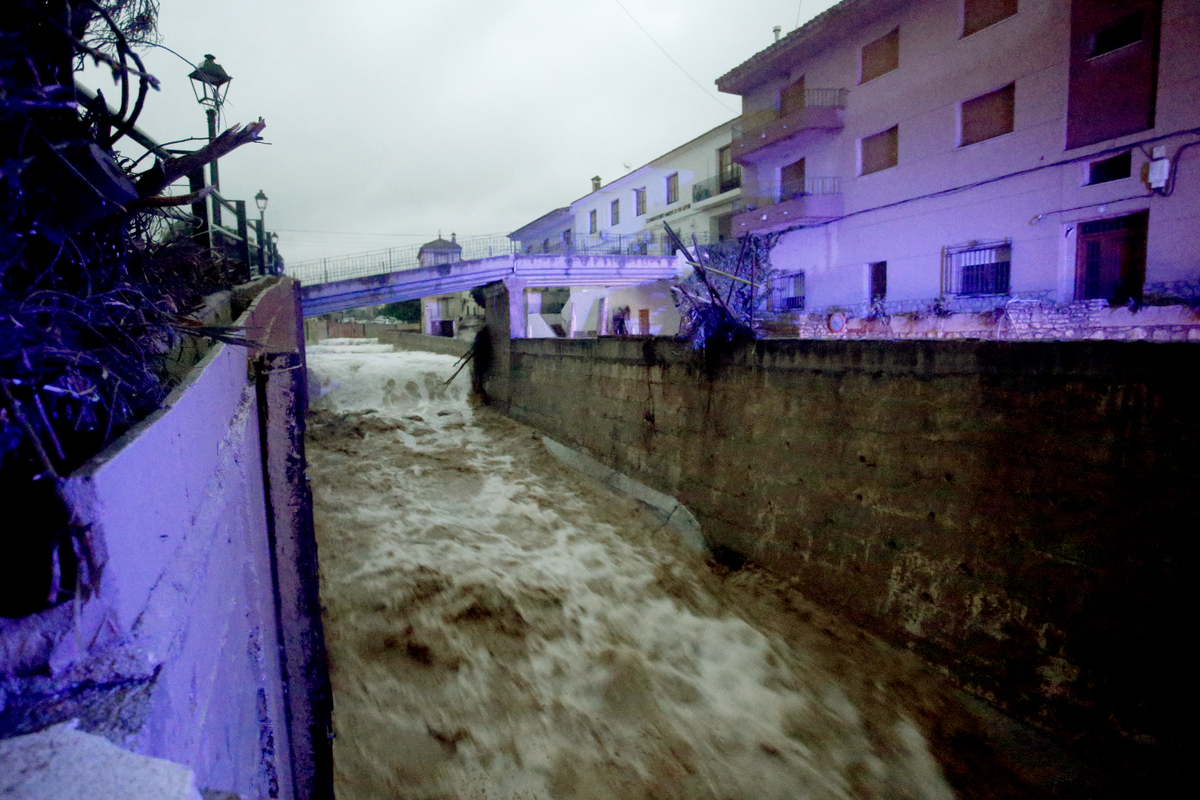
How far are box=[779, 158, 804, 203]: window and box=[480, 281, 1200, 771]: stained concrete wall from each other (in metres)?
11.3

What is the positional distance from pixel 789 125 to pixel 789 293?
14.2ft

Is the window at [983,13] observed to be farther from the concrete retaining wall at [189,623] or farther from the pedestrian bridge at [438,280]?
the concrete retaining wall at [189,623]

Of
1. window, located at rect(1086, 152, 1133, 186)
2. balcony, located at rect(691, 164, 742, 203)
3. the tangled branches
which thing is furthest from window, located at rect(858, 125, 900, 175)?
the tangled branches

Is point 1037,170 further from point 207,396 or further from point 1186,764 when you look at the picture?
point 207,396

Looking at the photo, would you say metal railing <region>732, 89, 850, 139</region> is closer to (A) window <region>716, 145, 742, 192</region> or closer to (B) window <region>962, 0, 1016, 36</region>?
(A) window <region>716, 145, 742, 192</region>

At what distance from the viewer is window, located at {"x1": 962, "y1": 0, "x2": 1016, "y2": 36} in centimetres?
1129

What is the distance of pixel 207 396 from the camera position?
2.18 metres

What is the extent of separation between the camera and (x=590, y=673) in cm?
481

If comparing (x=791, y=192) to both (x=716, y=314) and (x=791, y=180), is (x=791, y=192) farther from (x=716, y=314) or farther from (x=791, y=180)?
(x=716, y=314)

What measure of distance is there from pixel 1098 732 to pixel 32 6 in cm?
578

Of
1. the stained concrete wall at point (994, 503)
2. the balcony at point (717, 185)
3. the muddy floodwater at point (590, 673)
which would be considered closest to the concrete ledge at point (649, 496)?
the muddy floodwater at point (590, 673)

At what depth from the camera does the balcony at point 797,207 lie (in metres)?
14.7

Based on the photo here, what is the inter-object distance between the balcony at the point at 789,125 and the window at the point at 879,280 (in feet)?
12.5

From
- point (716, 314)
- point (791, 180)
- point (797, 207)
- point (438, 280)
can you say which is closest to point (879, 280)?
point (797, 207)
